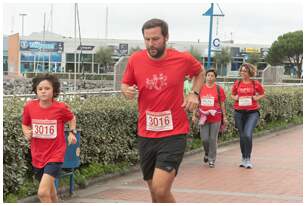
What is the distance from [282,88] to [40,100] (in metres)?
14.7

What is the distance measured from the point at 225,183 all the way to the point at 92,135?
207cm

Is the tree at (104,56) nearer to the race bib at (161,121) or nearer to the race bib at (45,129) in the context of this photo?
the race bib at (45,129)

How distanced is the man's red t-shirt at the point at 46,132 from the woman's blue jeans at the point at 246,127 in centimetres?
489

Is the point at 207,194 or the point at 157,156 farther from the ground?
the point at 157,156

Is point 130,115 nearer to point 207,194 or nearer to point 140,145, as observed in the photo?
point 207,194

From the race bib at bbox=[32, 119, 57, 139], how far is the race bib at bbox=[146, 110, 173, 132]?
3.45 ft

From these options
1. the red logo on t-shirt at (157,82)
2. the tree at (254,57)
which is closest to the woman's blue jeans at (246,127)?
the red logo on t-shirt at (157,82)

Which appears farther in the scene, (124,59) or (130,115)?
(124,59)

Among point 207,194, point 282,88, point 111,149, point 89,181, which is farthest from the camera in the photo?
point 282,88

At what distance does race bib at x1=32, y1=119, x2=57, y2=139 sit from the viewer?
5785 mm

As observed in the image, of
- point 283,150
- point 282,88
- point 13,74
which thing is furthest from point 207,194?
point 13,74

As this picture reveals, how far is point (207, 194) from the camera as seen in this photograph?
7742 millimetres

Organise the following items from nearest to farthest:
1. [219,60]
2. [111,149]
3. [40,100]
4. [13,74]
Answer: [40,100]
[111,149]
[13,74]
[219,60]

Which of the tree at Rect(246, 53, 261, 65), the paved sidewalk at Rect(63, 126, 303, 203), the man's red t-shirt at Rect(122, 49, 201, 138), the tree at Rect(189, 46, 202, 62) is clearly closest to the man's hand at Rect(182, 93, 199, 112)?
the man's red t-shirt at Rect(122, 49, 201, 138)
